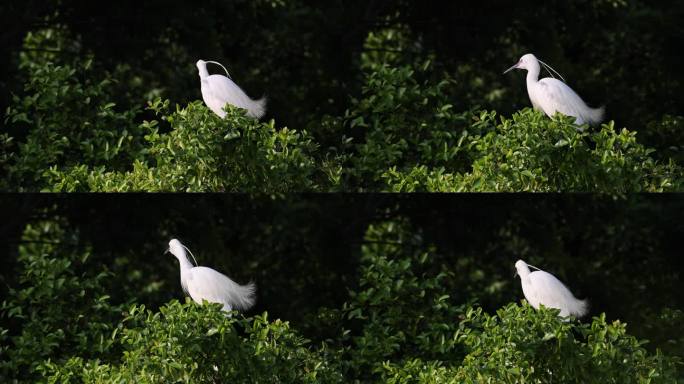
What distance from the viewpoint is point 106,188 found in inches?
264

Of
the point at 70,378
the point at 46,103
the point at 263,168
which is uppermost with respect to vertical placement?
the point at 46,103

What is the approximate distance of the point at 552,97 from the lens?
652cm

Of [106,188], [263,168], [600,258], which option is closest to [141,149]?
[106,188]

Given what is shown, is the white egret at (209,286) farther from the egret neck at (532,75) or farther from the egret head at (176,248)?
the egret neck at (532,75)

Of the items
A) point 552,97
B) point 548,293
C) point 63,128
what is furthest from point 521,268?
point 63,128

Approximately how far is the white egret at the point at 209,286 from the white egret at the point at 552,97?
6.20 ft

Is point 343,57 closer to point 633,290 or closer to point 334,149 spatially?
point 334,149

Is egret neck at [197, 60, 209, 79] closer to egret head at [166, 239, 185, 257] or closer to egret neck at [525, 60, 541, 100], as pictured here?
egret head at [166, 239, 185, 257]

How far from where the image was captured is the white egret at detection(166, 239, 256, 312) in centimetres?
640

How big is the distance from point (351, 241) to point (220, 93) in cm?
114

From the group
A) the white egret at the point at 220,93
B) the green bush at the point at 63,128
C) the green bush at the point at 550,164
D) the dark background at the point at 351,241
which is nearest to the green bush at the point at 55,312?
the dark background at the point at 351,241

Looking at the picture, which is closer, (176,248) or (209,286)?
(209,286)

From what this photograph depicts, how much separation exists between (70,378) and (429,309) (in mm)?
2017

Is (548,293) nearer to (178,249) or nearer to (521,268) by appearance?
(521,268)
